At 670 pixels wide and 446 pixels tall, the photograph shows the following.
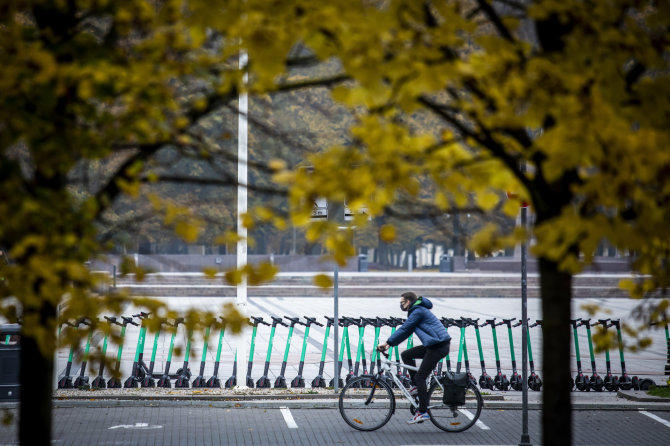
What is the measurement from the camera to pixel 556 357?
13.4 feet

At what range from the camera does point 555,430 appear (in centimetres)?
409

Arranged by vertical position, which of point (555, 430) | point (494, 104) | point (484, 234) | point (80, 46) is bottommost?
point (555, 430)

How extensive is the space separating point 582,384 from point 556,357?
33.9 feet

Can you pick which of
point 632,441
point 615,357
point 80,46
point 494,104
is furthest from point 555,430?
point 615,357

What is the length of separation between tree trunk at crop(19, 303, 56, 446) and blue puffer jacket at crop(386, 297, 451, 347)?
6.13 m

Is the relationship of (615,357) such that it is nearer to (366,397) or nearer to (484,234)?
(366,397)

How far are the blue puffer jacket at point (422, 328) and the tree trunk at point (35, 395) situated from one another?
6.13 m

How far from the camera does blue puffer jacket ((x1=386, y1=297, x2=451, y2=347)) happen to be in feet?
33.3

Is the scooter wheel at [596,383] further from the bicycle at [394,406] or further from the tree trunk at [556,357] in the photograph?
the tree trunk at [556,357]

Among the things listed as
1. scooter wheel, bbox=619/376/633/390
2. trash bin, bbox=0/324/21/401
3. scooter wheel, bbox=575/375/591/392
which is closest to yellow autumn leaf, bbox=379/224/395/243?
trash bin, bbox=0/324/21/401

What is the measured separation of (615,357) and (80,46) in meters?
16.2

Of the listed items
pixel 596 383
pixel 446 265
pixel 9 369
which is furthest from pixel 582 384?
pixel 446 265

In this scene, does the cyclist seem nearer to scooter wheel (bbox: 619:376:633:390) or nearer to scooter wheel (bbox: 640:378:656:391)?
scooter wheel (bbox: 619:376:633:390)

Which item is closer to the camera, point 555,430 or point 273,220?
point 273,220
